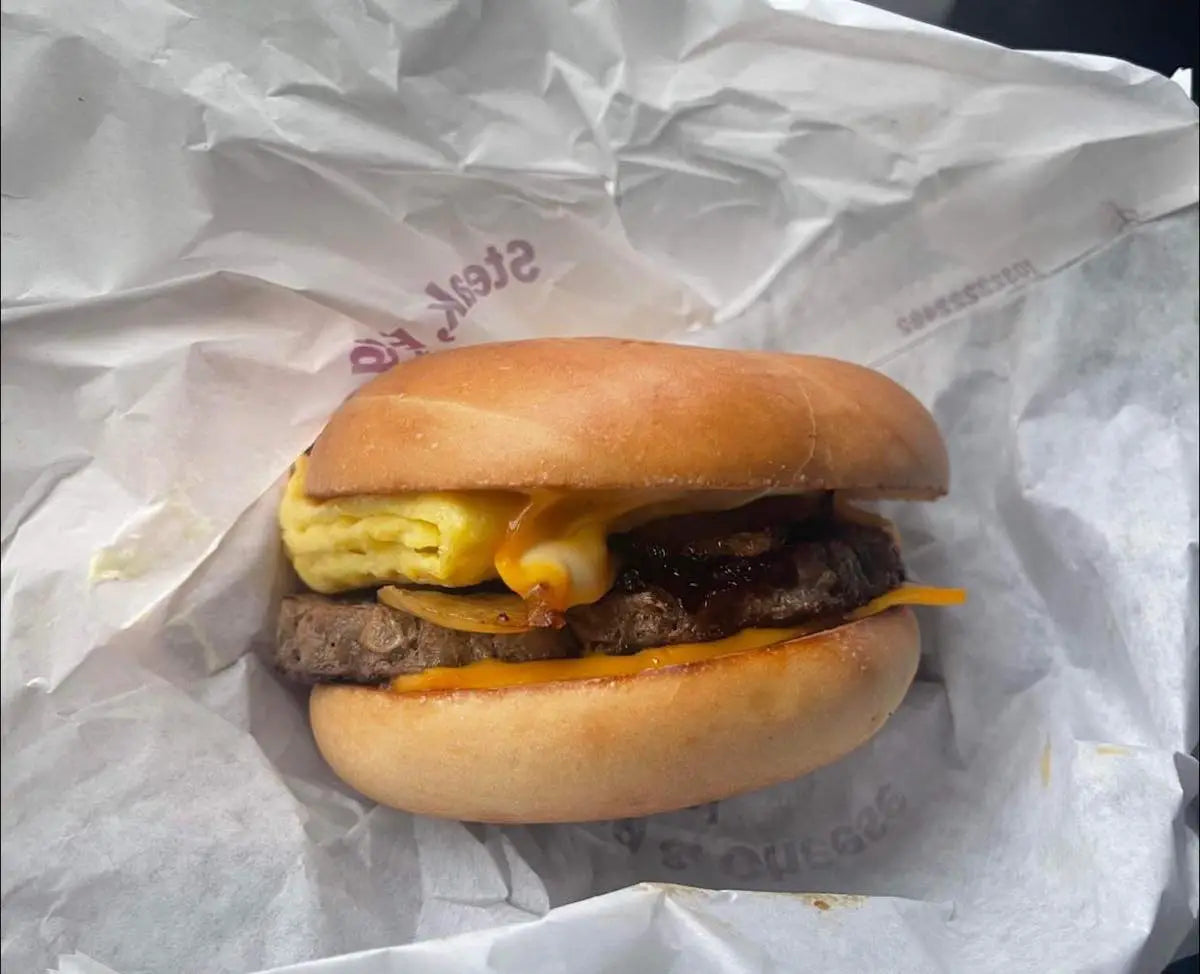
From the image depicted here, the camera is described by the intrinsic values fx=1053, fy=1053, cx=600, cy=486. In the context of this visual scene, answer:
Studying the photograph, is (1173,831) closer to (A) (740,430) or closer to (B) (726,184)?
(A) (740,430)

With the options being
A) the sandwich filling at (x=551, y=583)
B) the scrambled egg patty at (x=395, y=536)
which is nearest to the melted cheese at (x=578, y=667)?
the sandwich filling at (x=551, y=583)

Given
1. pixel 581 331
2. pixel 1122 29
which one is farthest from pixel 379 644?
pixel 1122 29

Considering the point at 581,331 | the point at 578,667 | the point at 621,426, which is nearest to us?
the point at 621,426

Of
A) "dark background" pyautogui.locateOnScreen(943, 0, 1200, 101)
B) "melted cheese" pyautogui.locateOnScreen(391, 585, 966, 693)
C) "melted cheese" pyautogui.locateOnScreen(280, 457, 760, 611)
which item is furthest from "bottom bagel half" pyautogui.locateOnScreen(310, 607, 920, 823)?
"dark background" pyautogui.locateOnScreen(943, 0, 1200, 101)

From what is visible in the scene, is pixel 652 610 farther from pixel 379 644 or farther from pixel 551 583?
pixel 379 644

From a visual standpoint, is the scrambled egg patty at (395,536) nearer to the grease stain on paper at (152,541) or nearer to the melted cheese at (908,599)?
the grease stain on paper at (152,541)

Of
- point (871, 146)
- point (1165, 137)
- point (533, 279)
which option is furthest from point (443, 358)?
point (1165, 137)

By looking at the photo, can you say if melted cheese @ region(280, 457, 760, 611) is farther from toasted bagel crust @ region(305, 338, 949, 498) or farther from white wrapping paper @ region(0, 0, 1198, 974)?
white wrapping paper @ region(0, 0, 1198, 974)
